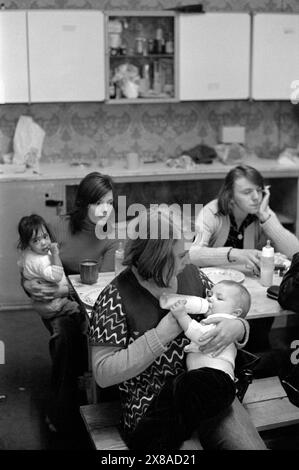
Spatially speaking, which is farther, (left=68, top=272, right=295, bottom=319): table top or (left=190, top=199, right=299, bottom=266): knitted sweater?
(left=190, top=199, right=299, bottom=266): knitted sweater

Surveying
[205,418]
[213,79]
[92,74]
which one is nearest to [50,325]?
[205,418]

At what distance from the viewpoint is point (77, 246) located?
328 cm

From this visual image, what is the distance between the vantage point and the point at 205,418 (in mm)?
Answer: 2225

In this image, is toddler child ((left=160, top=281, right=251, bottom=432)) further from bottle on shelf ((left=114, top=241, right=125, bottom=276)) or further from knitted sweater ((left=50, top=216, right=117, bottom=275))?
knitted sweater ((left=50, top=216, right=117, bottom=275))

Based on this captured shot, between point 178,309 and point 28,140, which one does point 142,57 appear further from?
point 178,309

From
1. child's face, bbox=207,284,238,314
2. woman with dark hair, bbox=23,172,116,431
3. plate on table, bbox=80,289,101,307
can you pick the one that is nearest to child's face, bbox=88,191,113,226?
woman with dark hair, bbox=23,172,116,431

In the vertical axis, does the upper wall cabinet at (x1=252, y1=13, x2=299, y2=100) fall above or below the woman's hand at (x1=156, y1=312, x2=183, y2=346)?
above

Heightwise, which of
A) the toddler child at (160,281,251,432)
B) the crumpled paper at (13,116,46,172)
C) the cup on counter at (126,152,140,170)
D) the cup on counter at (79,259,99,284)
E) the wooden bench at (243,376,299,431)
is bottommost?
the wooden bench at (243,376,299,431)

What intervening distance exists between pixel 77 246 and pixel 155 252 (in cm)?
114

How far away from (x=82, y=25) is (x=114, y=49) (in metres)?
0.32

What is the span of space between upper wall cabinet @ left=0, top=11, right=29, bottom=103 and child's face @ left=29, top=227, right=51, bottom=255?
1.97 metres

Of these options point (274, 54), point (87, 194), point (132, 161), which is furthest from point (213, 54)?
point (87, 194)

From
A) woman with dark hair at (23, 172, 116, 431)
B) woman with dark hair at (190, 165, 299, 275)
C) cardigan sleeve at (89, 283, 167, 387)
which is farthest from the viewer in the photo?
woman with dark hair at (190, 165, 299, 275)

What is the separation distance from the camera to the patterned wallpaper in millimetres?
5160
